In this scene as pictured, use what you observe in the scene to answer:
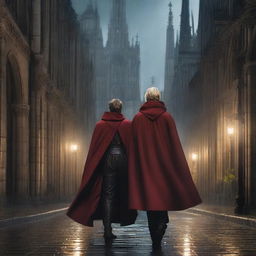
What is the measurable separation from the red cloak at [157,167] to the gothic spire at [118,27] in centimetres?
13437

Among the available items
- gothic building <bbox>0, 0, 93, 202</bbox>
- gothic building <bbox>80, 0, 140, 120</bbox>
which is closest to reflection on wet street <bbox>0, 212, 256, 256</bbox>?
gothic building <bbox>0, 0, 93, 202</bbox>

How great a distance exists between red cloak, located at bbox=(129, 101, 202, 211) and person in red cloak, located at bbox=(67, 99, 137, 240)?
0.48 metres

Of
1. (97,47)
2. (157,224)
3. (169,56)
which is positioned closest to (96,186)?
(157,224)

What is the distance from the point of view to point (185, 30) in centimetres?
7625

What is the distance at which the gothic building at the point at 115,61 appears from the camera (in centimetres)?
12188

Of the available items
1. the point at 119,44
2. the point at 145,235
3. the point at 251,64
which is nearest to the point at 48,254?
the point at 145,235

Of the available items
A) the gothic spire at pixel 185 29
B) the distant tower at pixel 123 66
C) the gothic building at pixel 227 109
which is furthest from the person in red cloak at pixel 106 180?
the distant tower at pixel 123 66

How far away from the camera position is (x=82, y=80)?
5412 centimetres

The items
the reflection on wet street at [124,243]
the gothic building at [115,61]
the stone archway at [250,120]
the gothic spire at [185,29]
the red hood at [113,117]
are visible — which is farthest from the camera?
the gothic building at [115,61]

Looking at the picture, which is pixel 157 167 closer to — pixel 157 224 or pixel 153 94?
pixel 157 224

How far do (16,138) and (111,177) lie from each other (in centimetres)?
1608

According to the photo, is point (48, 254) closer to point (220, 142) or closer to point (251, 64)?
point (251, 64)

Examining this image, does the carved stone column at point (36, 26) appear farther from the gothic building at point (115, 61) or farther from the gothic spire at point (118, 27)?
the gothic spire at point (118, 27)

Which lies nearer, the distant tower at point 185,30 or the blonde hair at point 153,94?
the blonde hair at point 153,94
